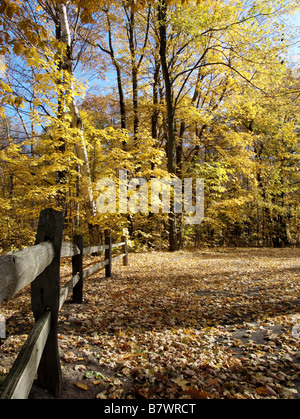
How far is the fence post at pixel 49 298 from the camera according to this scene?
1.85 metres

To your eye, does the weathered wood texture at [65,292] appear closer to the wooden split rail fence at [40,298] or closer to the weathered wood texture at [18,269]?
the wooden split rail fence at [40,298]

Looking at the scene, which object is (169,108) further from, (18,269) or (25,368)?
(25,368)

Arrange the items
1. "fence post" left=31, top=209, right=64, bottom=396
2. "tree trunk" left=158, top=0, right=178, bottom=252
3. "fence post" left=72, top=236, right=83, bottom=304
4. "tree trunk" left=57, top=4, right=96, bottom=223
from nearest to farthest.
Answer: "fence post" left=31, top=209, right=64, bottom=396
"fence post" left=72, top=236, right=83, bottom=304
"tree trunk" left=57, top=4, right=96, bottom=223
"tree trunk" left=158, top=0, right=178, bottom=252

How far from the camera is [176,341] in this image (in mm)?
3062

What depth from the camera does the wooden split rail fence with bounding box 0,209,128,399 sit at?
1.12 meters

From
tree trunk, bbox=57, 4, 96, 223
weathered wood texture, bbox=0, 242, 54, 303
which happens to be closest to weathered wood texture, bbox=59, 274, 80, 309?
weathered wood texture, bbox=0, 242, 54, 303

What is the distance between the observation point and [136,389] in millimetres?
2141

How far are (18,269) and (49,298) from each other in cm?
81

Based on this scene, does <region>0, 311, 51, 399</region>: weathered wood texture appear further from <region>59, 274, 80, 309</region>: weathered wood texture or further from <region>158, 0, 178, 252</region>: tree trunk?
<region>158, 0, 178, 252</region>: tree trunk

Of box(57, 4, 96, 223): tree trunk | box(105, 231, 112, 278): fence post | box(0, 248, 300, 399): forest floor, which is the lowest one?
box(0, 248, 300, 399): forest floor

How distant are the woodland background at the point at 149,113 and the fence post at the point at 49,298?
297cm

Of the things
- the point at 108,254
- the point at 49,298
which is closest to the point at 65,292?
the point at 49,298

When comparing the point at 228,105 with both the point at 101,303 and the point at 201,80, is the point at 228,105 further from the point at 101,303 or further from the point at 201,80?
the point at 101,303

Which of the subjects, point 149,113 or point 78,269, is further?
point 149,113
